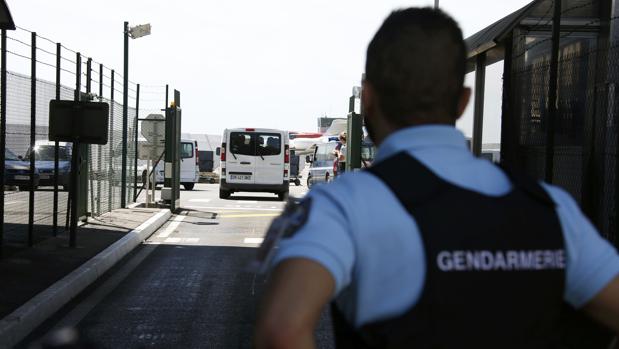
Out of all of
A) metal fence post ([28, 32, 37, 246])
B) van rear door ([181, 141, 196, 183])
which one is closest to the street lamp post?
metal fence post ([28, 32, 37, 246])

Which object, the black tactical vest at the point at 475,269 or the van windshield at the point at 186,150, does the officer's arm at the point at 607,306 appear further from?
the van windshield at the point at 186,150

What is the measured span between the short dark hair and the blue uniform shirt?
0.05m

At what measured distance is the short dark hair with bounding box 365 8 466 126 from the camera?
4.91 feet

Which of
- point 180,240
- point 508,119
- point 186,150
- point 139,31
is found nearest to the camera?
point 508,119

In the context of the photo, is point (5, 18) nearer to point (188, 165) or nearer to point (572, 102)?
point (572, 102)

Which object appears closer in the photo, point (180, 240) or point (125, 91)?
point (180, 240)

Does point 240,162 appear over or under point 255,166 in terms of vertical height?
over

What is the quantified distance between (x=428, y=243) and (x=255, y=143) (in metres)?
24.3

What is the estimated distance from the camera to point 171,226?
50.9ft

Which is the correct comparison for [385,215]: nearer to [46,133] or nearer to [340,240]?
[340,240]

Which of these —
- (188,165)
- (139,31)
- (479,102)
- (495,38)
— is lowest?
(188,165)

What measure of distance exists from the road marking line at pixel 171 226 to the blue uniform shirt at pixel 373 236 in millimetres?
12619

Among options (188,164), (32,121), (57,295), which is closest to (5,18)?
(32,121)

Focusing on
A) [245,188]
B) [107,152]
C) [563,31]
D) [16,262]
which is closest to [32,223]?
[16,262]
